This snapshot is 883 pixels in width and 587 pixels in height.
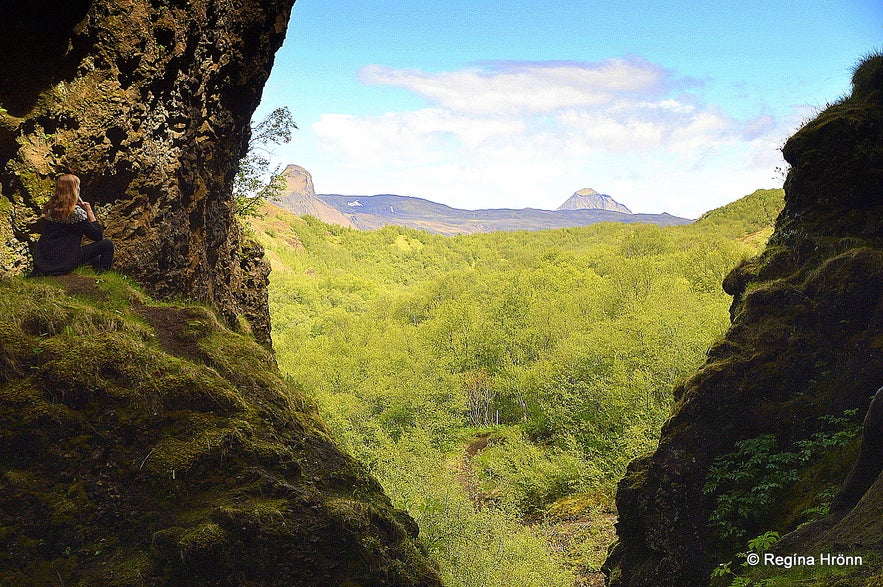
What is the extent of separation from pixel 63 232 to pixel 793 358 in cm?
1331

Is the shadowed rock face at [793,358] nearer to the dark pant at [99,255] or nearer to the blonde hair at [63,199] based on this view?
the dark pant at [99,255]

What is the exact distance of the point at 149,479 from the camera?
19.9 ft

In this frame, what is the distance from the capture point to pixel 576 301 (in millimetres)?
68562

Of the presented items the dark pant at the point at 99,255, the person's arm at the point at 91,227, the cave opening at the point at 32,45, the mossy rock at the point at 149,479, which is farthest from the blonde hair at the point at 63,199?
the cave opening at the point at 32,45

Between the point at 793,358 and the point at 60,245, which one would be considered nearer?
the point at 60,245

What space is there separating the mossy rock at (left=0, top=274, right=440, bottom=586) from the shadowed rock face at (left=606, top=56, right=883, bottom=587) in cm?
702

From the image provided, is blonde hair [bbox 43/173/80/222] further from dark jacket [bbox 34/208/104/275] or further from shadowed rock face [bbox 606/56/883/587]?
shadowed rock face [bbox 606/56/883/587]

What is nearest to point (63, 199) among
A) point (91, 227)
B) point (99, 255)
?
point (91, 227)

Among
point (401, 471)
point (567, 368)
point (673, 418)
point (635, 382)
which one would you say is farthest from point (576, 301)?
point (673, 418)

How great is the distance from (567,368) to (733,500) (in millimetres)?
39688

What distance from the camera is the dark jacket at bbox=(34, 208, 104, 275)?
27.2ft

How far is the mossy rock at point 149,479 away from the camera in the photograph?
5.50 m

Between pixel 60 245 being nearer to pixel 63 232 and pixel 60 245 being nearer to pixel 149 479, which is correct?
pixel 63 232

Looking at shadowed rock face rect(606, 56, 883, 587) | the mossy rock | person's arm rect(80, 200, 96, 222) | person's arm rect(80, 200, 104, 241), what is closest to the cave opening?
person's arm rect(80, 200, 96, 222)
